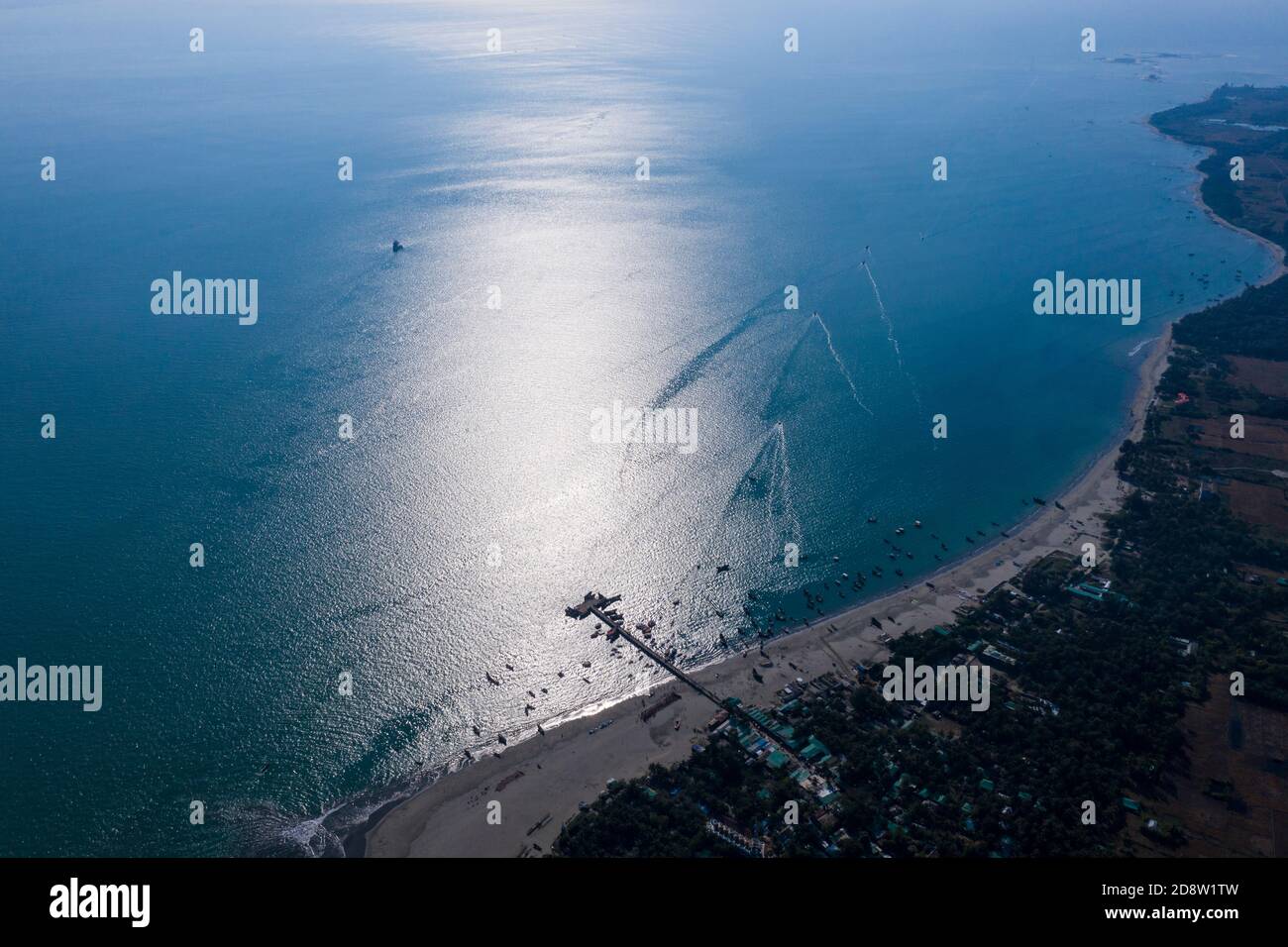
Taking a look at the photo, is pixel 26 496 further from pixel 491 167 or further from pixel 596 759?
pixel 491 167

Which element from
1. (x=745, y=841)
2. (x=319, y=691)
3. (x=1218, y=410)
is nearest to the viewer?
(x=745, y=841)

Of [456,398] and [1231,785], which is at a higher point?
[456,398]

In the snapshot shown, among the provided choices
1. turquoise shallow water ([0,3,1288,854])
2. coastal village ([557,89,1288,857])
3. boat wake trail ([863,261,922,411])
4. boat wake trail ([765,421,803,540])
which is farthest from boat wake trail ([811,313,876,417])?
coastal village ([557,89,1288,857])

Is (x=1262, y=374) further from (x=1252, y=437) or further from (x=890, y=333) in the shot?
(x=890, y=333)

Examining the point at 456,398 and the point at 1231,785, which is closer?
the point at 1231,785

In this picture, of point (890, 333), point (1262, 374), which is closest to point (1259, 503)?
point (1262, 374)

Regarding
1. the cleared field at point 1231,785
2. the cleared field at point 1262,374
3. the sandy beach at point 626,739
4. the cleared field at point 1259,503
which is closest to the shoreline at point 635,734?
the sandy beach at point 626,739

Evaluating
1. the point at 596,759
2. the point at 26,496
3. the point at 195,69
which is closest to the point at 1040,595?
the point at 596,759
